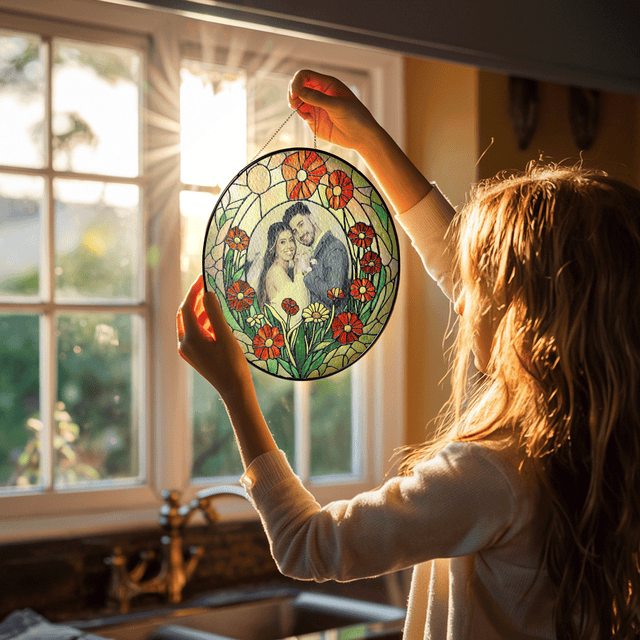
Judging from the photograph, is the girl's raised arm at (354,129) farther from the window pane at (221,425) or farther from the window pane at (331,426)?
the window pane at (331,426)

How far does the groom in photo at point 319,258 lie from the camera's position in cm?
81

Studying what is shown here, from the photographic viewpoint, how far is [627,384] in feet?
2.36

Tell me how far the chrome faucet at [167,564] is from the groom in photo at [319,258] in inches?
38.2

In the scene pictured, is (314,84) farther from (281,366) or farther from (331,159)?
(281,366)

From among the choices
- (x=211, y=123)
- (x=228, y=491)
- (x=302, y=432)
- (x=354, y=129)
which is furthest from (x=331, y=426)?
(x=354, y=129)

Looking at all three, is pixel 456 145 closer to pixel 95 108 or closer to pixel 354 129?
pixel 95 108

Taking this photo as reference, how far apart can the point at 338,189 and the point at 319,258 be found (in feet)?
0.26

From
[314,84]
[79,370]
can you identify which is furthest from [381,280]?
[79,370]

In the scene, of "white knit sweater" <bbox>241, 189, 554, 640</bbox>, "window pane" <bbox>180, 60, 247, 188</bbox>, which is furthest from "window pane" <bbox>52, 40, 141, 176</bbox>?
"white knit sweater" <bbox>241, 189, 554, 640</bbox>

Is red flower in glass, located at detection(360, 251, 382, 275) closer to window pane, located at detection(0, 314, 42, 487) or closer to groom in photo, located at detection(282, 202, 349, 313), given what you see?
groom in photo, located at detection(282, 202, 349, 313)

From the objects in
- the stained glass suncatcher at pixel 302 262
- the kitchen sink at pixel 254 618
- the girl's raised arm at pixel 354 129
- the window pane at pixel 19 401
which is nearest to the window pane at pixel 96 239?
the window pane at pixel 19 401

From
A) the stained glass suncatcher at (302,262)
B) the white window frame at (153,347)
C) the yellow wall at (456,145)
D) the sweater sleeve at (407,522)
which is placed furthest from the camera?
the yellow wall at (456,145)

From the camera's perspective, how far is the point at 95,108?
6.14ft

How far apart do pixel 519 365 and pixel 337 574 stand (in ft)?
0.90
